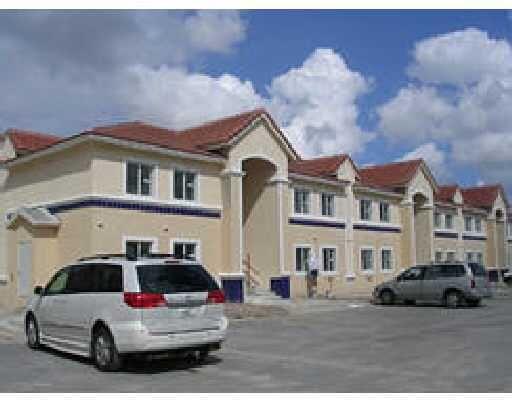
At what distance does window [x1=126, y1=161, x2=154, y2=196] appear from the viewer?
79.2 ft

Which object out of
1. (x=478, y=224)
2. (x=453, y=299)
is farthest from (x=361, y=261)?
(x=478, y=224)

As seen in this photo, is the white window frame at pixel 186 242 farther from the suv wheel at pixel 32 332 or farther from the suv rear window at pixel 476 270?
the suv wheel at pixel 32 332

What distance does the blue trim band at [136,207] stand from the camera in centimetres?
2298

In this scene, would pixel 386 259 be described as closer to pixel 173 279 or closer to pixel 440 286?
pixel 440 286

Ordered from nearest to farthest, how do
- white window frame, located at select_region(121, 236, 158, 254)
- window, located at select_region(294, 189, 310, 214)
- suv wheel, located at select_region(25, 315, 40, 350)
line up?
suv wheel, located at select_region(25, 315, 40, 350) → white window frame, located at select_region(121, 236, 158, 254) → window, located at select_region(294, 189, 310, 214)

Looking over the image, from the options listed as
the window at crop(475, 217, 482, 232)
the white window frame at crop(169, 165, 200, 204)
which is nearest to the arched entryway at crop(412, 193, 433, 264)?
the window at crop(475, 217, 482, 232)

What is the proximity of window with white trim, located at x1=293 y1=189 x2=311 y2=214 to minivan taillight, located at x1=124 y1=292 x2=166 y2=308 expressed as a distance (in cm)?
2103

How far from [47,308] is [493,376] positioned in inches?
322

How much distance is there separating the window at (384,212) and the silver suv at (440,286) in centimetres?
1085

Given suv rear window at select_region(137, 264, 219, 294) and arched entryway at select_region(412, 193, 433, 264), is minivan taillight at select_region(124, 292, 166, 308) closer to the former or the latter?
suv rear window at select_region(137, 264, 219, 294)
